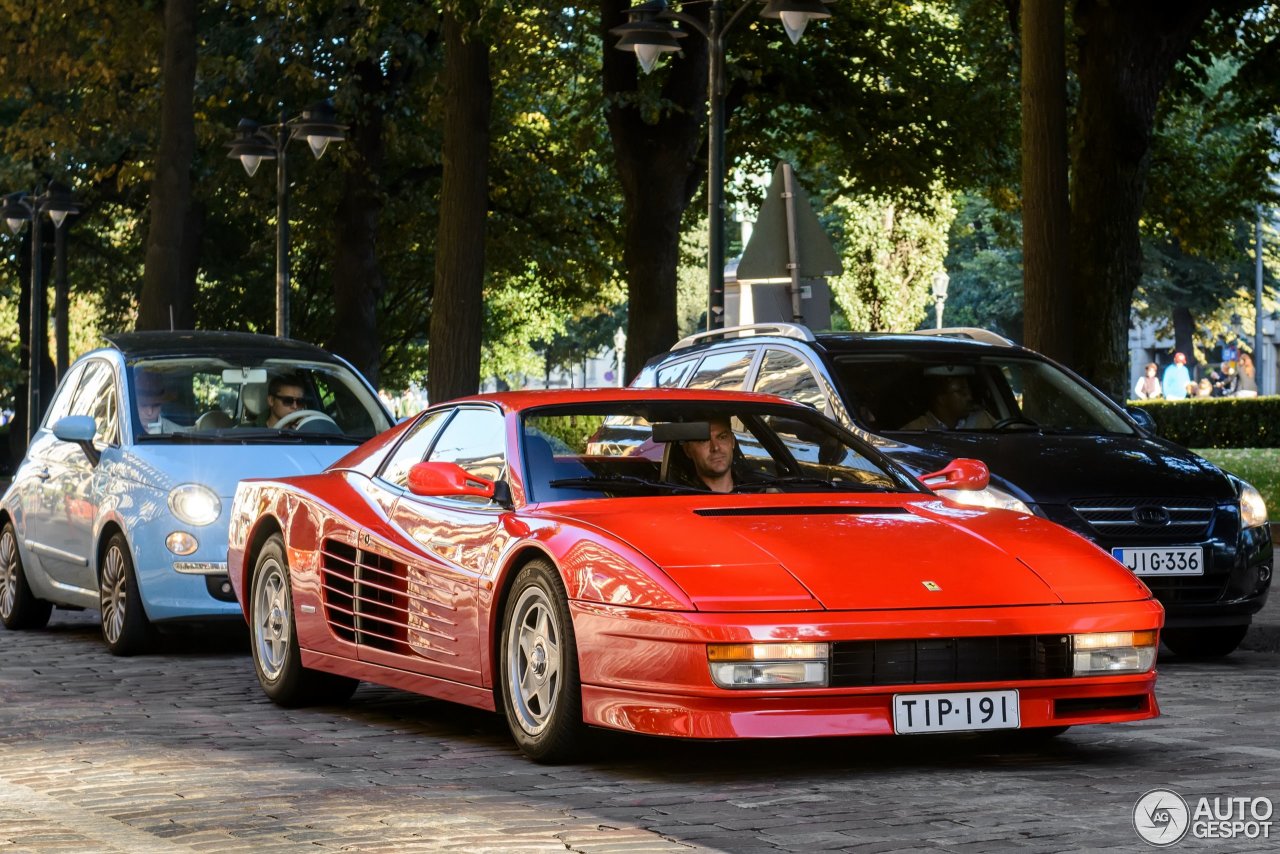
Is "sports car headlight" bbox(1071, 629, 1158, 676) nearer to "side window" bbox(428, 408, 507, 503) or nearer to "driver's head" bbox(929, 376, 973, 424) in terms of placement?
"side window" bbox(428, 408, 507, 503)

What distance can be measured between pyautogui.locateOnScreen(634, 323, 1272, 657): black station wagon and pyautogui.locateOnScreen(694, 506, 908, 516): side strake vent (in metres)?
2.64

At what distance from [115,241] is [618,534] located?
42139mm

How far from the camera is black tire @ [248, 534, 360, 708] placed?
359 inches

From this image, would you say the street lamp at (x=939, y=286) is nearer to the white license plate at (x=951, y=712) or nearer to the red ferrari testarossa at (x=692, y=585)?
the red ferrari testarossa at (x=692, y=585)

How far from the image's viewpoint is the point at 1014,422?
11.8 metres

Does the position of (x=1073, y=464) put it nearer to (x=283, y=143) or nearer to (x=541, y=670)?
(x=541, y=670)

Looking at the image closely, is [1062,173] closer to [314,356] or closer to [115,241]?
[314,356]

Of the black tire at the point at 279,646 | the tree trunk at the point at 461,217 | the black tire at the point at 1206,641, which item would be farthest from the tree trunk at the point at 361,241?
Result: the black tire at the point at 279,646

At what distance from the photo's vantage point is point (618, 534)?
276 inches

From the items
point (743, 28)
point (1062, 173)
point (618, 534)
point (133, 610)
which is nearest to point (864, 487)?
point (618, 534)

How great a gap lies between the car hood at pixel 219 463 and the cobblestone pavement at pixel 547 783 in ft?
7.51

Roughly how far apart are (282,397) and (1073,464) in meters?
4.59

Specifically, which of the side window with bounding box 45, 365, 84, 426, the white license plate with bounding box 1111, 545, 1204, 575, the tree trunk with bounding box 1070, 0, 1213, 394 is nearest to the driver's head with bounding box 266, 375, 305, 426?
the side window with bounding box 45, 365, 84, 426

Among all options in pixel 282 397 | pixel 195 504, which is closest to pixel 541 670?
pixel 195 504
